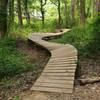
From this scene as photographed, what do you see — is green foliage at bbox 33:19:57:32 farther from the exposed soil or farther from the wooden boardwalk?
the exposed soil

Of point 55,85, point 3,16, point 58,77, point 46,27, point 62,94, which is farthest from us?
point 46,27

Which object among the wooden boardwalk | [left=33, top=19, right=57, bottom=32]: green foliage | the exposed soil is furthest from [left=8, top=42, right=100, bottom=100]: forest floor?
[left=33, top=19, right=57, bottom=32]: green foliage

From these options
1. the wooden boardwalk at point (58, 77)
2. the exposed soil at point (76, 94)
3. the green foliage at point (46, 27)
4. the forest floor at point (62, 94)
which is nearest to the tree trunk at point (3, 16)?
the wooden boardwalk at point (58, 77)

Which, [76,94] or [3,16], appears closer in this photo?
[76,94]

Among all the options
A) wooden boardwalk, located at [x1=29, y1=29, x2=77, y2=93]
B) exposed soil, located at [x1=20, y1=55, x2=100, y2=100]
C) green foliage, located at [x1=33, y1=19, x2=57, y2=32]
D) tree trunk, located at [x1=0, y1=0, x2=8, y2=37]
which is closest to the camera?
exposed soil, located at [x1=20, y1=55, x2=100, y2=100]

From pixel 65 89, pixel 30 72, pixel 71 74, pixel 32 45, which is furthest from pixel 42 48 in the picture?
pixel 65 89

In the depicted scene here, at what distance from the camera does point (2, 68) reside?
6699 millimetres

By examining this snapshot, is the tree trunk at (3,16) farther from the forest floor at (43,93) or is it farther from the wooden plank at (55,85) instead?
the wooden plank at (55,85)

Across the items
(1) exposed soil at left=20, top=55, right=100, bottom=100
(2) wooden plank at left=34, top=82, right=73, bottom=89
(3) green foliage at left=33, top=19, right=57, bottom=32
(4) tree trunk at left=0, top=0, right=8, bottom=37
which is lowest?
(1) exposed soil at left=20, top=55, right=100, bottom=100

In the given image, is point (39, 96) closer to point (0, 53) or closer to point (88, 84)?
point (88, 84)

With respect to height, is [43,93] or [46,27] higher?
[46,27]

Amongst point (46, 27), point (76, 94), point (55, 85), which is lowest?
point (76, 94)

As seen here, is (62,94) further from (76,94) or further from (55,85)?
(55,85)

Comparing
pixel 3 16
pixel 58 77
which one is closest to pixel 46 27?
pixel 3 16
